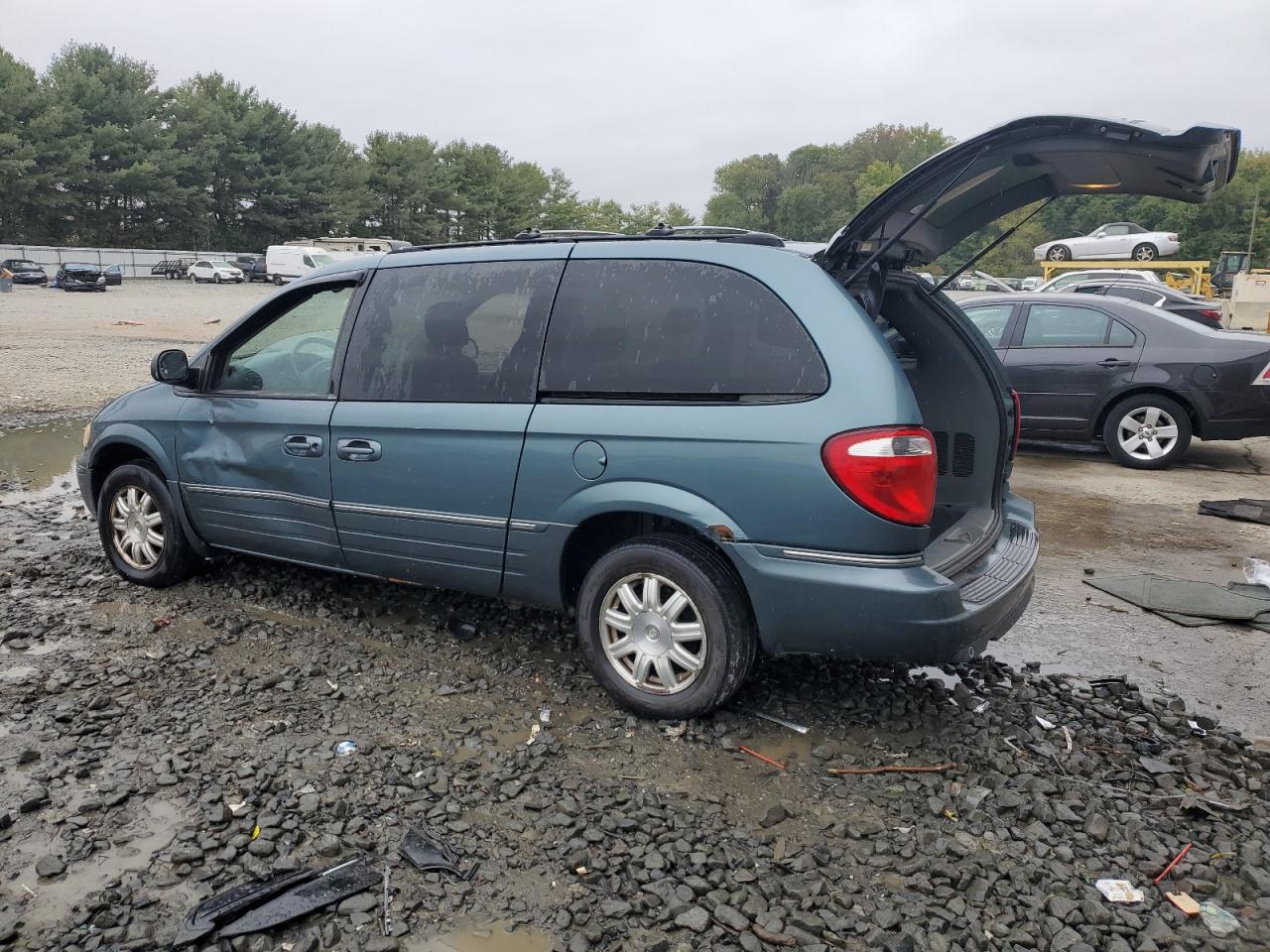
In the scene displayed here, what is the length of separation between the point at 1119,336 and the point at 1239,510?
2.40 meters

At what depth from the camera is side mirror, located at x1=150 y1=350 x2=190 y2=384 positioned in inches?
197

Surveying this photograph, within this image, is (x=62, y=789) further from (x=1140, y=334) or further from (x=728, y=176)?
(x=728, y=176)

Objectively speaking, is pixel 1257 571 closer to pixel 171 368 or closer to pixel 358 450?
pixel 358 450

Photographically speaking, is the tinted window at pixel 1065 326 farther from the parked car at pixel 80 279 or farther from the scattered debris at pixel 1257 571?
the parked car at pixel 80 279

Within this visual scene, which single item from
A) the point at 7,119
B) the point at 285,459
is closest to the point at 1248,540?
the point at 285,459

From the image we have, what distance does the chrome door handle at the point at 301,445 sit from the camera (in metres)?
4.51

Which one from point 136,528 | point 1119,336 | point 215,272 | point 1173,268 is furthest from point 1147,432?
point 215,272

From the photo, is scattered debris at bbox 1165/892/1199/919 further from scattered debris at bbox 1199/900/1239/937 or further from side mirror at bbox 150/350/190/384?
side mirror at bbox 150/350/190/384

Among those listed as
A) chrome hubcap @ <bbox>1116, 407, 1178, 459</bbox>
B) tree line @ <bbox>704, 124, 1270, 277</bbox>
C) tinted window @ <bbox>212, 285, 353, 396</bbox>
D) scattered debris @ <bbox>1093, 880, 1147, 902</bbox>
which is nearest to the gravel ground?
tinted window @ <bbox>212, 285, 353, 396</bbox>

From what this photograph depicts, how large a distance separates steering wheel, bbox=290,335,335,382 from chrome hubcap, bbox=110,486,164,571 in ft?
3.96

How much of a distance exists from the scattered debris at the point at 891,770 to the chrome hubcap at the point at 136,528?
3793 mm

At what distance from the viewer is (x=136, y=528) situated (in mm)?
5332

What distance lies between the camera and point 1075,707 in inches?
158

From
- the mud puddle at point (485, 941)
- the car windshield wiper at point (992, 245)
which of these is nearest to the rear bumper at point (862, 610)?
the mud puddle at point (485, 941)
